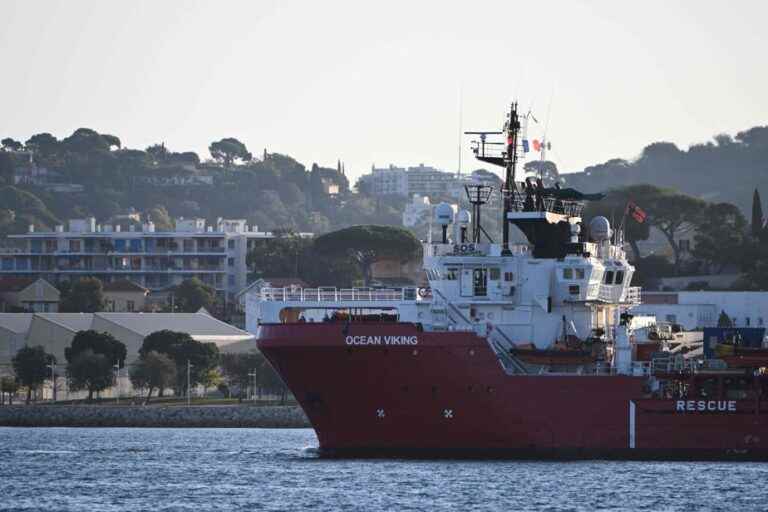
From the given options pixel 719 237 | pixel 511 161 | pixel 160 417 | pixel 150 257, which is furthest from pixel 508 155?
pixel 150 257

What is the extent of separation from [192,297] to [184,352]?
47.0 metres

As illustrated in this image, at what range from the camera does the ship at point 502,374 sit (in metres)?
65.2

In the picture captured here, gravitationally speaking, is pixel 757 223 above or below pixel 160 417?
above

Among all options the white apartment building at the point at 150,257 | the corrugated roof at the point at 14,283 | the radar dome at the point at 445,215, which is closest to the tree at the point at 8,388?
the corrugated roof at the point at 14,283

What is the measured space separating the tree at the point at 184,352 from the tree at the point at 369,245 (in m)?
29.0

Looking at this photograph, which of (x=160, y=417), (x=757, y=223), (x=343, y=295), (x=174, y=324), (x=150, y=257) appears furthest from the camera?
(x=150, y=257)

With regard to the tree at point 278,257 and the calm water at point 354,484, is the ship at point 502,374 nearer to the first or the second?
the calm water at point 354,484

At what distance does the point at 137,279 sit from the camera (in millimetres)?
184500

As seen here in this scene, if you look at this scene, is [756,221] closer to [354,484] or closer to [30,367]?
[30,367]

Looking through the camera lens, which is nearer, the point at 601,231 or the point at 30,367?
the point at 601,231

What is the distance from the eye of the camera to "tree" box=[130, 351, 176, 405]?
116 meters

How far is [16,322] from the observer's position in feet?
440

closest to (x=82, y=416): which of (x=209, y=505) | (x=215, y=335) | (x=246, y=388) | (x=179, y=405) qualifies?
(x=179, y=405)

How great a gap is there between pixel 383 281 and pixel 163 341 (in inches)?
1406
